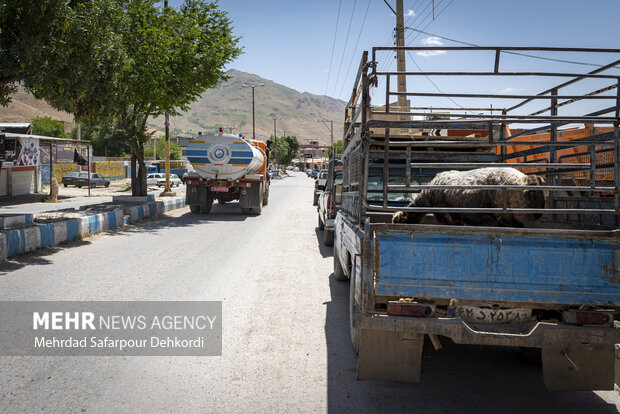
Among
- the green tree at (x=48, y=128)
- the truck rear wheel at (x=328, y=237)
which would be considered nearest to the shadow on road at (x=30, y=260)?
the truck rear wheel at (x=328, y=237)

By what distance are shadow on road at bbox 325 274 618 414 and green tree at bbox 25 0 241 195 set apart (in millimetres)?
9254

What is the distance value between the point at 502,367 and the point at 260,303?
3032 millimetres

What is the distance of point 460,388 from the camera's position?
3.63 meters

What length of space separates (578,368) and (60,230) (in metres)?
9.88

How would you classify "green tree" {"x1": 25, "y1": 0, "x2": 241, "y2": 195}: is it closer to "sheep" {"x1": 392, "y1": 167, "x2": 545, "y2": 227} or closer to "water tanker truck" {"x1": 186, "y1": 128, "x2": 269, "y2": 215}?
"water tanker truck" {"x1": 186, "y1": 128, "x2": 269, "y2": 215}

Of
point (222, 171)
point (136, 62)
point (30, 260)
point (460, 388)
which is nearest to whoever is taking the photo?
point (460, 388)

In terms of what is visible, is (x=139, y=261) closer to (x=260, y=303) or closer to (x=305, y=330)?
(x=260, y=303)

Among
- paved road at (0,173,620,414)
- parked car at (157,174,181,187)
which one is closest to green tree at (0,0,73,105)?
paved road at (0,173,620,414)

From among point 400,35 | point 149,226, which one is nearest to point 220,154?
point 149,226

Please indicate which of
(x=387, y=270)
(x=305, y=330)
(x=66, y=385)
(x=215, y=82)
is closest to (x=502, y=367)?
(x=387, y=270)

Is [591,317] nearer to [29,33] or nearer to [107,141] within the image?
[29,33]

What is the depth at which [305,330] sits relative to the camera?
492cm

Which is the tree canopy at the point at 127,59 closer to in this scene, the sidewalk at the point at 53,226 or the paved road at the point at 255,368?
the sidewalk at the point at 53,226

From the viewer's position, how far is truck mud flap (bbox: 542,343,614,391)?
333cm
